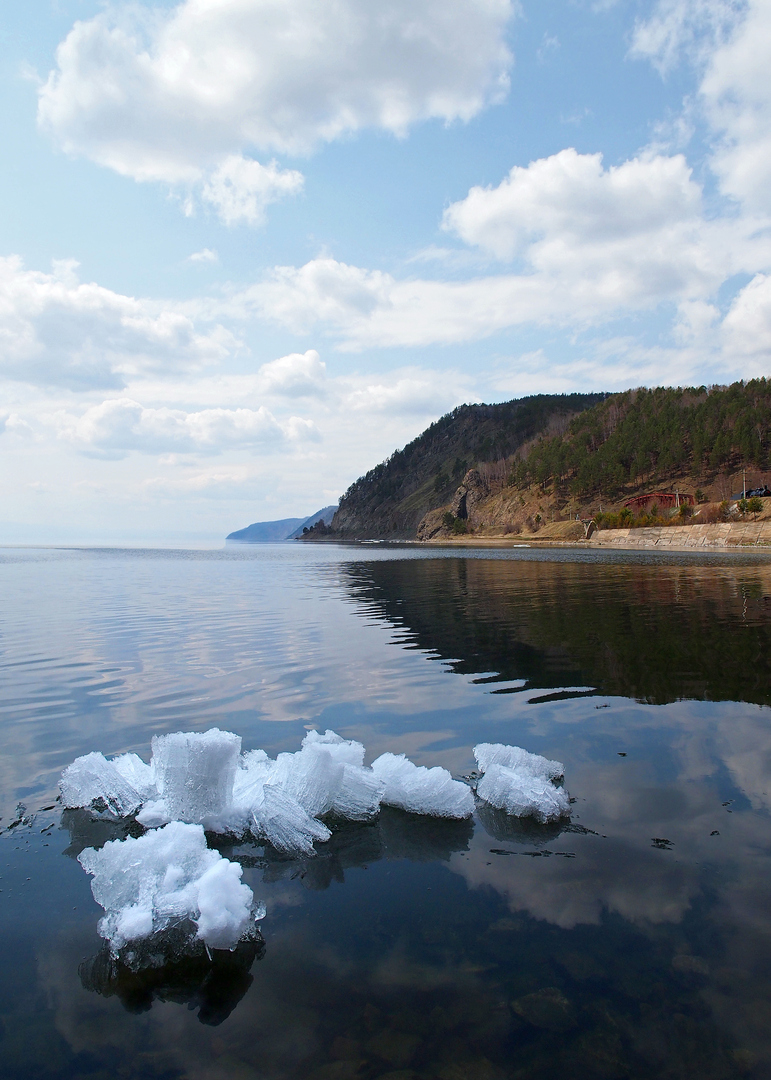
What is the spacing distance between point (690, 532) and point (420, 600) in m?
91.3

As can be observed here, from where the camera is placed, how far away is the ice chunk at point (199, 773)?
23.0 feet

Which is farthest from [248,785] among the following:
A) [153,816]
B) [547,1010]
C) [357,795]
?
[547,1010]

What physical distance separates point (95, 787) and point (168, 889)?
131 inches

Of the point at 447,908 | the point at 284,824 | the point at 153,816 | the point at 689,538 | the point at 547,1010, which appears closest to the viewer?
the point at 547,1010

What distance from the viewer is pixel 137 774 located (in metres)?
8.35

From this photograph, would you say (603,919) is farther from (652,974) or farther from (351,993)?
(351,993)

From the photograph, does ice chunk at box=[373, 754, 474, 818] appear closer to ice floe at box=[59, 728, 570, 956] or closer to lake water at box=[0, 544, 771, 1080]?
ice floe at box=[59, 728, 570, 956]

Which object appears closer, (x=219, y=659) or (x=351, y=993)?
(x=351, y=993)

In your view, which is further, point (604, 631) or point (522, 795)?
point (604, 631)

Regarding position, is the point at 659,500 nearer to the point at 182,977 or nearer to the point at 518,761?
the point at 518,761

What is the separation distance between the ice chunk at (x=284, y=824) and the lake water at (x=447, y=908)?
299 mm

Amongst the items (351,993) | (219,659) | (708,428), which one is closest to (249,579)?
(219,659)

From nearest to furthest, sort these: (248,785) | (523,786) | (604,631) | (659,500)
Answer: (523,786) < (248,785) < (604,631) < (659,500)

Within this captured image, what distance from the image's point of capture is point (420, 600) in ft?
112
